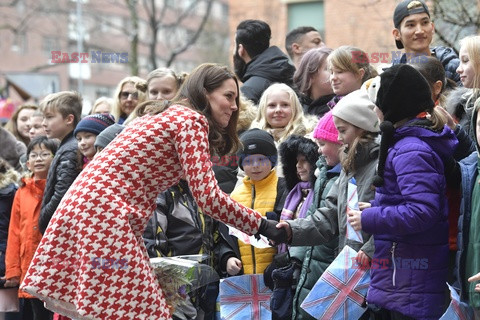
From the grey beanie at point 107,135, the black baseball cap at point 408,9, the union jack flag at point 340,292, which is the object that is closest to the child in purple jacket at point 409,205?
the union jack flag at point 340,292

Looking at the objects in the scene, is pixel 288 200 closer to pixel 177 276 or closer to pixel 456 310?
pixel 177 276

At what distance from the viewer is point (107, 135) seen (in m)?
6.85

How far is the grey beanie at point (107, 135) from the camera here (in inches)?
269

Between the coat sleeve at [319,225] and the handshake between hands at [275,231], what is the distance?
0.10 metres

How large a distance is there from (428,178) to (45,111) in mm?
4604

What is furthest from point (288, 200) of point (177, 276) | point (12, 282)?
point (12, 282)

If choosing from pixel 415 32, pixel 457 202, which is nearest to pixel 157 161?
pixel 457 202

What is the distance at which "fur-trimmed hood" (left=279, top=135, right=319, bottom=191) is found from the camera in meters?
6.25

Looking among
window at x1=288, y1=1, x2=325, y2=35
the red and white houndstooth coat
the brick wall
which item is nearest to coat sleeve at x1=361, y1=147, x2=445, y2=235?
the red and white houndstooth coat

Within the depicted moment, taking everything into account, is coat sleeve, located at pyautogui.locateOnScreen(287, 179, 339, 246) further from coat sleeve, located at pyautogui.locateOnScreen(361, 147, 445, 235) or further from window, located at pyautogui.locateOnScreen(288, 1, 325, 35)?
window, located at pyautogui.locateOnScreen(288, 1, 325, 35)

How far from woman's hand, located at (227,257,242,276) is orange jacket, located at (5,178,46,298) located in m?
2.36

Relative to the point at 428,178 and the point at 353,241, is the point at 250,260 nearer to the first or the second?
the point at 353,241
